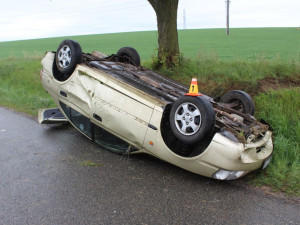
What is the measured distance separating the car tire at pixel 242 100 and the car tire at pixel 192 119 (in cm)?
153

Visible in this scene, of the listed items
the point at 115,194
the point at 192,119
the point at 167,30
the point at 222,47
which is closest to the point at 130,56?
the point at 167,30

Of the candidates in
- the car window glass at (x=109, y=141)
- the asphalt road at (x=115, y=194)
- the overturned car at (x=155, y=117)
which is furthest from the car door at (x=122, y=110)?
the asphalt road at (x=115, y=194)

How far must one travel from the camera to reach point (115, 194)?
3.62 m

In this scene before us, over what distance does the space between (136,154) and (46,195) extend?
1.61m

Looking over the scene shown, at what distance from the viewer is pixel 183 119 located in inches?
147

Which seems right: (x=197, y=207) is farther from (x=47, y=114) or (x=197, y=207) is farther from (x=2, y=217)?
(x=47, y=114)

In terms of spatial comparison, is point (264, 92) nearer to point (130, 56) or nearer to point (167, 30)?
point (130, 56)

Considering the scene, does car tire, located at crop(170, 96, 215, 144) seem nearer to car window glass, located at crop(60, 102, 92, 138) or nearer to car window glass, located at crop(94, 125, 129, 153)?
car window glass, located at crop(94, 125, 129, 153)

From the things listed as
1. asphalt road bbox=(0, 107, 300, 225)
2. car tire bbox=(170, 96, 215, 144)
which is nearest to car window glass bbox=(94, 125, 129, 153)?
asphalt road bbox=(0, 107, 300, 225)

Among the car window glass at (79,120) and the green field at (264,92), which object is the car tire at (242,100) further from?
the car window glass at (79,120)

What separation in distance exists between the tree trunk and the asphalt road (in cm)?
399

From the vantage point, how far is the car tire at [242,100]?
4904 millimetres

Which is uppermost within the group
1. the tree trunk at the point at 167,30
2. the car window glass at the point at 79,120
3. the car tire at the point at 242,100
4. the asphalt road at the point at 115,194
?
the tree trunk at the point at 167,30

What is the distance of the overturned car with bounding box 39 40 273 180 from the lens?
11.9 feet
